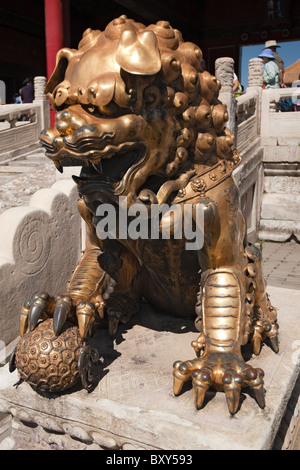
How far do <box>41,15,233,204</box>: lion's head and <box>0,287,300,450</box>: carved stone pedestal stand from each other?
739 mm

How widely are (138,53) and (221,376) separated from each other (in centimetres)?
104

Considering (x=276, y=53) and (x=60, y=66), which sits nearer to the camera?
(x=60, y=66)

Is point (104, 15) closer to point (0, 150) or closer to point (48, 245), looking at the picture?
point (0, 150)

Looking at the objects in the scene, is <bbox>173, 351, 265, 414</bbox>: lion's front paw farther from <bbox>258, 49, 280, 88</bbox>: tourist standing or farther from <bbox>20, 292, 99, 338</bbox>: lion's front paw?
<bbox>258, 49, 280, 88</bbox>: tourist standing

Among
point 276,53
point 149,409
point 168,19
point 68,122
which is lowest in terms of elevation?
point 149,409

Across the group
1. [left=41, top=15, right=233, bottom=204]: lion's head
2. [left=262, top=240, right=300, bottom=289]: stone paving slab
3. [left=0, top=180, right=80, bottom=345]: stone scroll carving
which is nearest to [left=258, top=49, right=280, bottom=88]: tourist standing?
[left=262, top=240, right=300, bottom=289]: stone paving slab

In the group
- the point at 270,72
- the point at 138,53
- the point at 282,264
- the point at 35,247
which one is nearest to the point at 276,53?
the point at 270,72

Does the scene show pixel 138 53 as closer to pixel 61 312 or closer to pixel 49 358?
pixel 61 312

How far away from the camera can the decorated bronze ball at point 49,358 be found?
4.90 feet

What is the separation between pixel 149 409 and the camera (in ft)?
4.89

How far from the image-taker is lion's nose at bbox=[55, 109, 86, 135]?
130cm

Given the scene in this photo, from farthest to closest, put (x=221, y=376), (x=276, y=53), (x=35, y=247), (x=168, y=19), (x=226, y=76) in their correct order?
(x=168, y=19), (x=276, y=53), (x=226, y=76), (x=35, y=247), (x=221, y=376)

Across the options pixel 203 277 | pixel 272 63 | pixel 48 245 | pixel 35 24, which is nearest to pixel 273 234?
pixel 272 63
